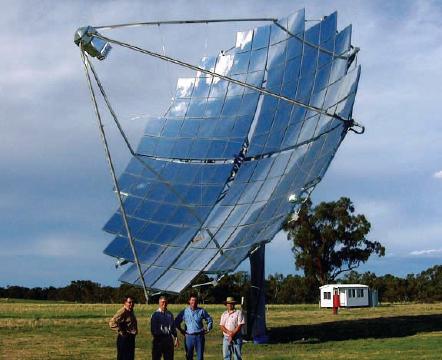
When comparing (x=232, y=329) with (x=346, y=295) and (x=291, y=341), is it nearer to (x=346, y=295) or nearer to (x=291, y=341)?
(x=291, y=341)

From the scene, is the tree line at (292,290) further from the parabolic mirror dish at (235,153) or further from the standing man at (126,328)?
the standing man at (126,328)

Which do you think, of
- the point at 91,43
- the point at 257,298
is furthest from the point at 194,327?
the point at 257,298

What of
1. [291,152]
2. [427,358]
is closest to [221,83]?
[291,152]

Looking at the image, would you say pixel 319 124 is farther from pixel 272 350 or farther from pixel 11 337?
pixel 11 337

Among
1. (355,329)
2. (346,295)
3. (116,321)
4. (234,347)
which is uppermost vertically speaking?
(346,295)

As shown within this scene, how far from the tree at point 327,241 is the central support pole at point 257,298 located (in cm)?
6088

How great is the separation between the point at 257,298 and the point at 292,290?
70.0 m

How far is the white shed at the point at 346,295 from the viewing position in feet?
214

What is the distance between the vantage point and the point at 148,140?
87.9ft

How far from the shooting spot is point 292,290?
96688mm

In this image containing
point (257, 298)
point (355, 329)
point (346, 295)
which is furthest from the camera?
point (346, 295)

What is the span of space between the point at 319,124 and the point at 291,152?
1.37 metres

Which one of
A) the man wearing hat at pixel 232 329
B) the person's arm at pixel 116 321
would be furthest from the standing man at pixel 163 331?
the man wearing hat at pixel 232 329

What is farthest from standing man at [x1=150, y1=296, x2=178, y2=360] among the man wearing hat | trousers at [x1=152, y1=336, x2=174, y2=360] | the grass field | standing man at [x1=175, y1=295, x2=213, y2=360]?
the grass field
